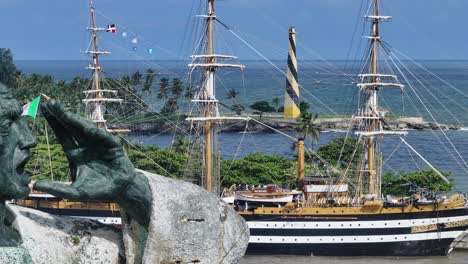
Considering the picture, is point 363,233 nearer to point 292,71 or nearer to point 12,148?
point 292,71

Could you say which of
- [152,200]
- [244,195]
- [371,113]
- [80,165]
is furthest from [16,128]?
[371,113]

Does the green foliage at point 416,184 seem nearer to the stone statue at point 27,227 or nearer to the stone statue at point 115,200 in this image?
the stone statue at point 115,200

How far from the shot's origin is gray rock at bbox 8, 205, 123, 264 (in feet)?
49.3

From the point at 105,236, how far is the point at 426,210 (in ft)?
95.8

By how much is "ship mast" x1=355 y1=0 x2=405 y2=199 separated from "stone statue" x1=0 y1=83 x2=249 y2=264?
1212 inches

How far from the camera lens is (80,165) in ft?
50.8

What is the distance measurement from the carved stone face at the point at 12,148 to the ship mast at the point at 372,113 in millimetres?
33142

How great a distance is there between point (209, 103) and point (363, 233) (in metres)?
9.48

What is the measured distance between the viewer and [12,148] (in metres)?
14.4

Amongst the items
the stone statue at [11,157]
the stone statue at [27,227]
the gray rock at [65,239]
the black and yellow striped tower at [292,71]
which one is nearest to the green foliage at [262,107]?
the black and yellow striped tower at [292,71]

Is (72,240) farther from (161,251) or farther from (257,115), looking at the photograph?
(257,115)

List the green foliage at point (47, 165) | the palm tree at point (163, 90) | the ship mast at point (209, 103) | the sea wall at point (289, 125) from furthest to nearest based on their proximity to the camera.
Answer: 1. the sea wall at point (289, 125)
2. the palm tree at point (163, 90)
3. the green foliage at point (47, 165)
4. the ship mast at point (209, 103)

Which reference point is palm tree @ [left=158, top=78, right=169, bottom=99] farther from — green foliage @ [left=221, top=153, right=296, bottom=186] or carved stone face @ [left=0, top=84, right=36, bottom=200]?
carved stone face @ [left=0, top=84, right=36, bottom=200]

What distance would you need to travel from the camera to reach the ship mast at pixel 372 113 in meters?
46.9
